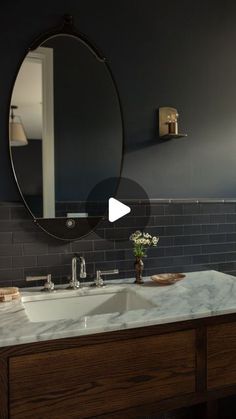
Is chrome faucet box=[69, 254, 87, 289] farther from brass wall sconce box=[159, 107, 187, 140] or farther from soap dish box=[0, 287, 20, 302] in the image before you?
brass wall sconce box=[159, 107, 187, 140]

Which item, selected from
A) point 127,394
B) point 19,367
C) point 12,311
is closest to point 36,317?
point 12,311

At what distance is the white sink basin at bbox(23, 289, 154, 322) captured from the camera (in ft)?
5.66

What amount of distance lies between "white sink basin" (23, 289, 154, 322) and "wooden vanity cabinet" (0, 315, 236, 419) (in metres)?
0.24

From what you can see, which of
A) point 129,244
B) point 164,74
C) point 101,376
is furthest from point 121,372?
point 164,74

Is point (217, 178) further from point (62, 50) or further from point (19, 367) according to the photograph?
point (19, 367)

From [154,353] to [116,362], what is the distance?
16 centimetres

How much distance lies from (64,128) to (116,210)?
1.72 ft

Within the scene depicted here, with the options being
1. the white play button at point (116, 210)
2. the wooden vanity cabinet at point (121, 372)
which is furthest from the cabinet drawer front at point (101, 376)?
the white play button at point (116, 210)

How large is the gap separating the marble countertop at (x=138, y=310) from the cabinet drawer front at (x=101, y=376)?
0.07 meters

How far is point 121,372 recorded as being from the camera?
1395 millimetres

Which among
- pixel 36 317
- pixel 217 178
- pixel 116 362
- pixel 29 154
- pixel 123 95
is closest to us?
pixel 116 362

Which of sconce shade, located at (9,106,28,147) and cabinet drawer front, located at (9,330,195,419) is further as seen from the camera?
sconce shade, located at (9,106,28,147)

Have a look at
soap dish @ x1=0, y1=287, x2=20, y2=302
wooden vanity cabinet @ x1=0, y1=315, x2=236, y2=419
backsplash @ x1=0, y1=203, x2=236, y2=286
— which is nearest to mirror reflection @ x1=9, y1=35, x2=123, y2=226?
backsplash @ x1=0, y1=203, x2=236, y2=286

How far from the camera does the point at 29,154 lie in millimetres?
1883
